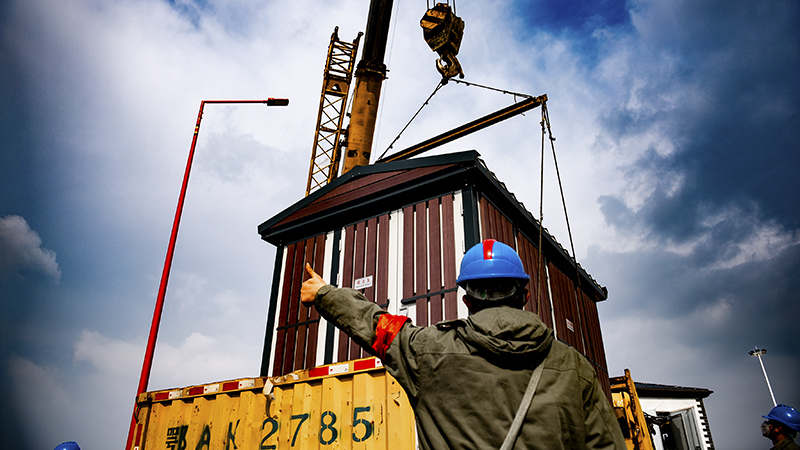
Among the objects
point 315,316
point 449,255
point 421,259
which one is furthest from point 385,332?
point 315,316

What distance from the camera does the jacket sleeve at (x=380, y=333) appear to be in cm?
229

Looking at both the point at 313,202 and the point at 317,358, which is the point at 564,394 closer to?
the point at 317,358

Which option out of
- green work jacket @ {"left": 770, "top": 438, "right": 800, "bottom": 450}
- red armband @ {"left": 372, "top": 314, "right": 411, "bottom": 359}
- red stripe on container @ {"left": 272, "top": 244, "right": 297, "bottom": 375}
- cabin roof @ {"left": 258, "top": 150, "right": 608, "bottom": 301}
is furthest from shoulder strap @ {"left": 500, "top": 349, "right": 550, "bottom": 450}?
red stripe on container @ {"left": 272, "top": 244, "right": 297, "bottom": 375}

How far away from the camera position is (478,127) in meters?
14.6

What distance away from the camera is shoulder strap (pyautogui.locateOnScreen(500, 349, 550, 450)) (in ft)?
6.56

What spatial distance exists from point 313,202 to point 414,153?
4642 mm

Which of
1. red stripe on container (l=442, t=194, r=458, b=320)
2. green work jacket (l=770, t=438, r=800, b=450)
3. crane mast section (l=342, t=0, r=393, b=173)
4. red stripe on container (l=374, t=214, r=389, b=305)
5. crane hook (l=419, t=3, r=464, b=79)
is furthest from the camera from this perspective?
crane mast section (l=342, t=0, r=393, b=173)

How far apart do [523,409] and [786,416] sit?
6.12 m

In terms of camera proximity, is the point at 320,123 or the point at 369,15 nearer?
the point at 369,15

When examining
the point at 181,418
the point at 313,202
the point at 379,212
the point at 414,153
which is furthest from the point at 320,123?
the point at 181,418

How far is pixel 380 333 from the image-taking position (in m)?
2.32

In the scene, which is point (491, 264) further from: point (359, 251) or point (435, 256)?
point (359, 251)

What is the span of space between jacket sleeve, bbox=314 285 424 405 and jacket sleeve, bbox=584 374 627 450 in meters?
0.84

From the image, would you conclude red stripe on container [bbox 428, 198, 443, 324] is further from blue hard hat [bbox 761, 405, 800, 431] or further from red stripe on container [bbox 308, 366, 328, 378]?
blue hard hat [bbox 761, 405, 800, 431]
